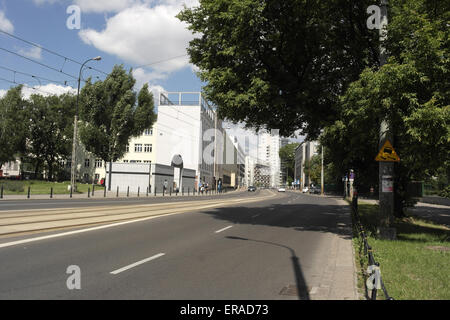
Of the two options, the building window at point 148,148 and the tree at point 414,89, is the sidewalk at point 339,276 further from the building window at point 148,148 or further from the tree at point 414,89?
the building window at point 148,148

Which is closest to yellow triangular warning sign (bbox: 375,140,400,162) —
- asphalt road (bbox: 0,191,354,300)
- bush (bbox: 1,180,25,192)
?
asphalt road (bbox: 0,191,354,300)

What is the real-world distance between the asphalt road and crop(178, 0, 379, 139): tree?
4.77 metres

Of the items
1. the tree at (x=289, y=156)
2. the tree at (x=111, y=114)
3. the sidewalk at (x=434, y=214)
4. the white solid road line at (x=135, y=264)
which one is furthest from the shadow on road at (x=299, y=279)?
the tree at (x=289, y=156)

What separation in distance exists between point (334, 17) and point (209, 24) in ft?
15.0

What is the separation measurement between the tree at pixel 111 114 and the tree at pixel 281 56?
40893mm

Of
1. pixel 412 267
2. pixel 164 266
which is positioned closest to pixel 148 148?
pixel 164 266

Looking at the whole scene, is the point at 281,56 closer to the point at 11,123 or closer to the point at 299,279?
the point at 299,279

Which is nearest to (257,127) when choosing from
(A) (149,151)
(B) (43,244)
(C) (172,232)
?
(C) (172,232)

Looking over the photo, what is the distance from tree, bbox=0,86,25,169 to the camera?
56.0 meters

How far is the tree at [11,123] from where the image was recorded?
184ft

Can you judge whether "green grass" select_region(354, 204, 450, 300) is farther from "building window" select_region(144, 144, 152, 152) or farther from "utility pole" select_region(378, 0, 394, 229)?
"building window" select_region(144, 144, 152, 152)
